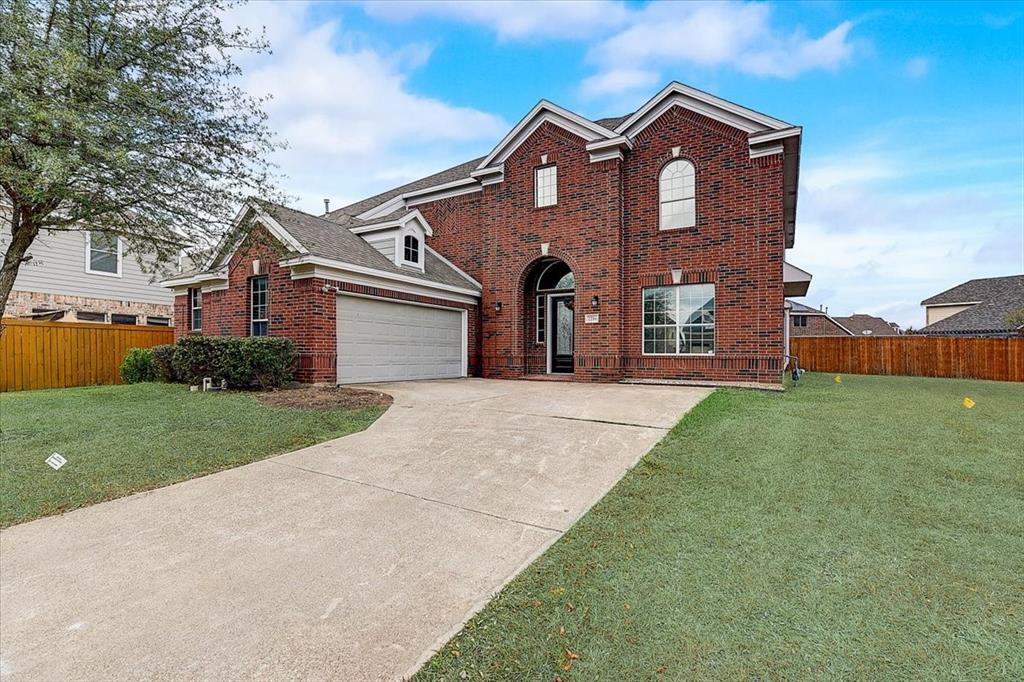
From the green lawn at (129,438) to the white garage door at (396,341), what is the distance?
2.88 meters

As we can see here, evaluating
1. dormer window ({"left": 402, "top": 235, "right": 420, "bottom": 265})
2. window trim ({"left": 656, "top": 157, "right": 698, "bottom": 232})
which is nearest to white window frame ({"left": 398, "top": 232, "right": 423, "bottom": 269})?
dormer window ({"left": 402, "top": 235, "right": 420, "bottom": 265})

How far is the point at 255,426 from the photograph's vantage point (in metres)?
7.11

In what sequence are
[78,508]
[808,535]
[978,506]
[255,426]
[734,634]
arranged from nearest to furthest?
[734,634], [808,535], [978,506], [78,508], [255,426]

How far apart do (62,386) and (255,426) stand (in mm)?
9586

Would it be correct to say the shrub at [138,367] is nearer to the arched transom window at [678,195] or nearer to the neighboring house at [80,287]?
the neighboring house at [80,287]

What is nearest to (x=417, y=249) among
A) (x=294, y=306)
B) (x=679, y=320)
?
(x=294, y=306)

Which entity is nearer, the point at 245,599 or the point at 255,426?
the point at 245,599

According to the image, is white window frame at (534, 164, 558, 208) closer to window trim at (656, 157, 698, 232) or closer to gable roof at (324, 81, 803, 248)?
gable roof at (324, 81, 803, 248)

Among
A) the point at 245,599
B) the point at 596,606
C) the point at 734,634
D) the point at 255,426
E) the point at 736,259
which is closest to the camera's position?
the point at 734,634

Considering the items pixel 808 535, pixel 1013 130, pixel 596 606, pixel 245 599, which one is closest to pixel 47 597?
pixel 245 599

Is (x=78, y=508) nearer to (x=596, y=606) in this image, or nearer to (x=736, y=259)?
(x=596, y=606)

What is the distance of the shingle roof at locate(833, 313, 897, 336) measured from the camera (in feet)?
161

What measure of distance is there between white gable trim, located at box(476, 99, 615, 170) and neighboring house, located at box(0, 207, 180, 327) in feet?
35.6

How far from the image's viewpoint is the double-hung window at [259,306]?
12117 millimetres
